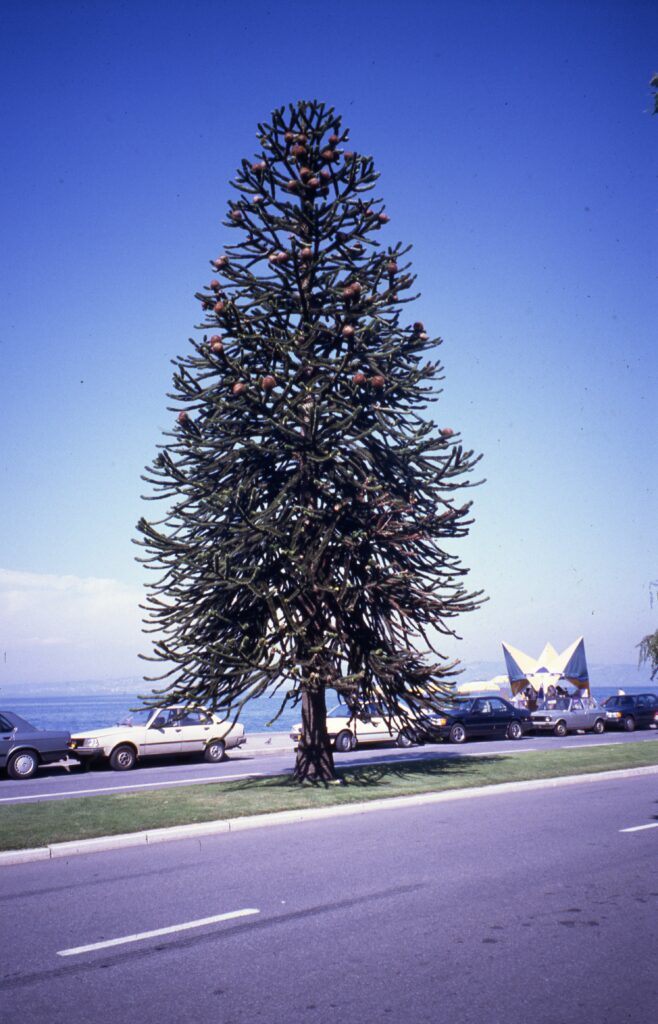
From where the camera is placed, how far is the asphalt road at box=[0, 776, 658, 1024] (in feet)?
15.1

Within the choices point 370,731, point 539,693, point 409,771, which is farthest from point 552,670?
point 409,771

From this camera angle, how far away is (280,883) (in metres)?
7.59

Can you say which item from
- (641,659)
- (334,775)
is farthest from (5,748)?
(641,659)

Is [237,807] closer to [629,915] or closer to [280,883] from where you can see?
[280,883]

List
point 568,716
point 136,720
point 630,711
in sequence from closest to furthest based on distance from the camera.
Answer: point 136,720, point 568,716, point 630,711

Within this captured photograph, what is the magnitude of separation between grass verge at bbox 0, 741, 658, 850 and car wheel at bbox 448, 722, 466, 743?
9416 mm

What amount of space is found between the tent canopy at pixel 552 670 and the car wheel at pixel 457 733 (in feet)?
44.8

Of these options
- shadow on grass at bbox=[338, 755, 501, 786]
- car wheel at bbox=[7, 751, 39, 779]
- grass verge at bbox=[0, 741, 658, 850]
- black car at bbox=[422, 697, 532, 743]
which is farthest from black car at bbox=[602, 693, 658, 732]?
car wheel at bbox=[7, 751, 39, 779]

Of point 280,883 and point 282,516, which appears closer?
point 280,883

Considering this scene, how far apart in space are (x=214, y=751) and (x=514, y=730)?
13016mm

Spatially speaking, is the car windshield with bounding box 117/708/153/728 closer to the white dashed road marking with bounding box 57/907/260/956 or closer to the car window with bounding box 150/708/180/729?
the car window with bounding box 150/708/180/729

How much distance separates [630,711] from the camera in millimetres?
35094

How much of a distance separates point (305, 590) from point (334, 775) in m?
4.06

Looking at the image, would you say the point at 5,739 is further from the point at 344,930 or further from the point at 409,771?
the point at 344,930
